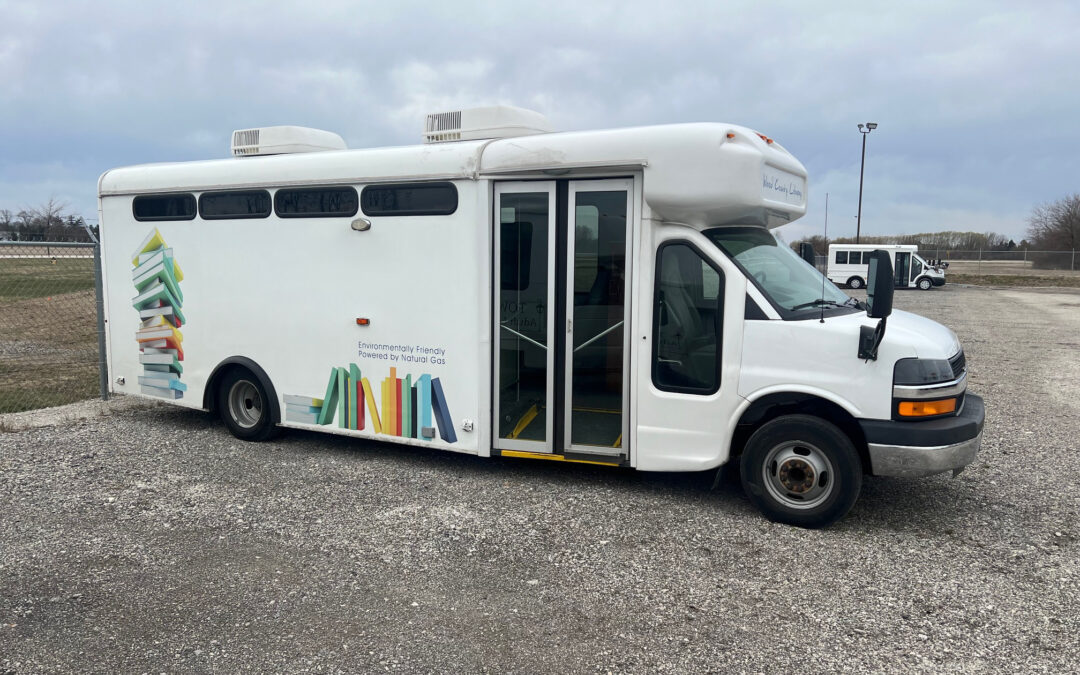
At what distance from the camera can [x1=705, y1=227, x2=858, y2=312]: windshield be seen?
5094mm

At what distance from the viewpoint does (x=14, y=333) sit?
A: 15.5 metres

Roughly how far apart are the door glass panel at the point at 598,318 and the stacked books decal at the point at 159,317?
158 inches

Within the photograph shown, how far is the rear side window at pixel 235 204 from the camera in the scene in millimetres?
6652

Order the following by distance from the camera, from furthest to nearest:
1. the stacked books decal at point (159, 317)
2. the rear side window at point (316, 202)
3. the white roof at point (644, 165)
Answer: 1. the stacked books decal at point (159, 317)
2. the rear side window at point (316, 202)
3. the white roof at point (644, 165)

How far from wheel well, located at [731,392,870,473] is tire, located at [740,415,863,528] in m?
0.12

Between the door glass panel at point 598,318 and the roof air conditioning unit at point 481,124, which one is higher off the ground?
the roof air conditioning unit at point 481,124

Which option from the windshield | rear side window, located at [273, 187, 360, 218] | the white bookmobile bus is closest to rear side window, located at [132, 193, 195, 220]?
the white bookmobile bus

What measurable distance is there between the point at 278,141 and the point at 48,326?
12317 millimetres

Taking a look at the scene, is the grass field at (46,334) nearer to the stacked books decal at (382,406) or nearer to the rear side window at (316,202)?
the stacked books decal at (382,406)

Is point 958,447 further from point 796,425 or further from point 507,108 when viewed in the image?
point 507,108

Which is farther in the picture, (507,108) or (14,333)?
(14,333)

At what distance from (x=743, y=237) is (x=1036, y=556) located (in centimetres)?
269

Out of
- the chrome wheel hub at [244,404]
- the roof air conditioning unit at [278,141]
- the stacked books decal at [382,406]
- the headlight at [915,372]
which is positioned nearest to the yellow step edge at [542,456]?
the stacked books decal at [382,406]

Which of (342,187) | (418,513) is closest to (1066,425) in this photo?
(418,513)
